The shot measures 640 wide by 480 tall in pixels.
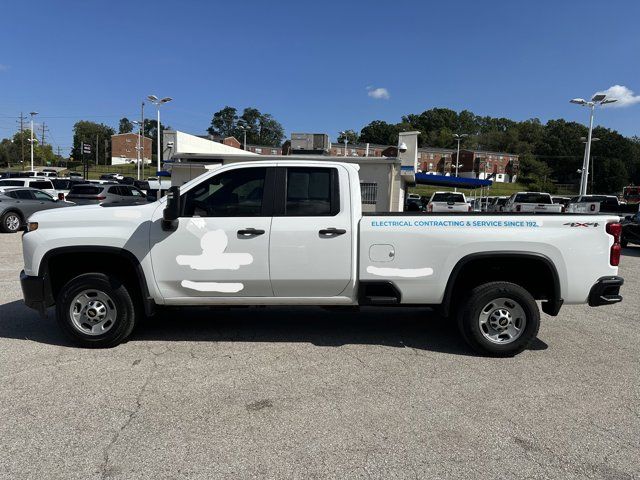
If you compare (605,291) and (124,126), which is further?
(124,126)

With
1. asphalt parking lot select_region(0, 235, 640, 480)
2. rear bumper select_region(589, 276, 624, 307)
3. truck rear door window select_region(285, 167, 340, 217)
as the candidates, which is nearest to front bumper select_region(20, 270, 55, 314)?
asphalt parking lot select_region(0, 235, 640, 480)

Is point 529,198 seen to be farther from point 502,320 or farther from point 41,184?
point 41,184

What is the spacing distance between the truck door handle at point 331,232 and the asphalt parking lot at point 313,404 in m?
1.27

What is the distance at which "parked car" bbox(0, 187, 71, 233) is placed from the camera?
15984mm

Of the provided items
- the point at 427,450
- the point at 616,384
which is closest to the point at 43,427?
the point at 427,450

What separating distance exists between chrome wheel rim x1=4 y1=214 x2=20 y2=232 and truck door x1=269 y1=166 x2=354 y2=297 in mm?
14886

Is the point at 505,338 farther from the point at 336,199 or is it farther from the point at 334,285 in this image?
the point at 336,199

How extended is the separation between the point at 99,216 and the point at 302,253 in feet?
6.93

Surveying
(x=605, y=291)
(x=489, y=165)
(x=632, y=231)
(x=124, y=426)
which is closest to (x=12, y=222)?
(x=124, y=426)

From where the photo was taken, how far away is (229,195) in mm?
4953

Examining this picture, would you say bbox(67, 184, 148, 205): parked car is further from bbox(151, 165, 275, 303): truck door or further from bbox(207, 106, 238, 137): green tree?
bbox(207, 106, 238, 137): green tree

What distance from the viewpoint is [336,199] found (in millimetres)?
4941

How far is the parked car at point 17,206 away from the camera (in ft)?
52.4

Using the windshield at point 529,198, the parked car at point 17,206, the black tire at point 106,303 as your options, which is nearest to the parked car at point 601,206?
the windshield at point 529,198
